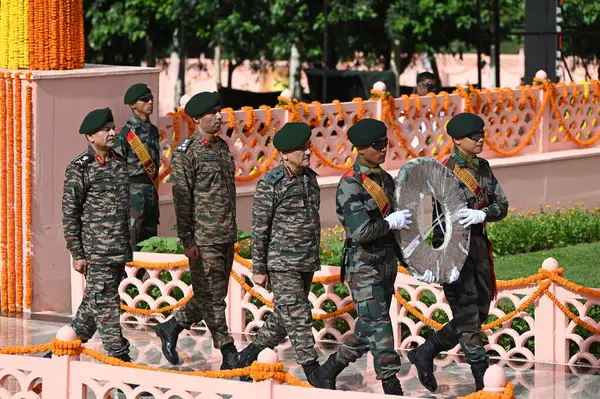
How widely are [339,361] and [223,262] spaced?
4.37 feet

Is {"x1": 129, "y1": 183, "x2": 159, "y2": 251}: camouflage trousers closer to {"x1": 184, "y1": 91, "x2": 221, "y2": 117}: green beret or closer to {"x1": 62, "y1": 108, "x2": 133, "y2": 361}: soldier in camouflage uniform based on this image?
{"x1": 184, "y1": 91, "x2": 221, "y2": 117}: green beret

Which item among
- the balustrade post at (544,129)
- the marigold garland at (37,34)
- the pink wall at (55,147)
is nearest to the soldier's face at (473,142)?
the pink wall at (55,147)

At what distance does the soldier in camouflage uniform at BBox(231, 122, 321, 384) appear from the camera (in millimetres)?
11266

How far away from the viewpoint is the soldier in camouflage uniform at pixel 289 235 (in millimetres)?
11266

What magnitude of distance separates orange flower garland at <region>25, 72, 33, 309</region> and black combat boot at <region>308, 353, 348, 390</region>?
4.19 metres

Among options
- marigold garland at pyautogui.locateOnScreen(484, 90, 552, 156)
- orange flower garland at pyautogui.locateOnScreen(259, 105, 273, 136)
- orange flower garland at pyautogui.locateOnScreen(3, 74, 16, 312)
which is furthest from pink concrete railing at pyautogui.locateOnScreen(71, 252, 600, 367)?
marigold garland at pyautogui.locateOnScreen(484, 90, 552, 156)

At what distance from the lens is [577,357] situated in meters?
12.5

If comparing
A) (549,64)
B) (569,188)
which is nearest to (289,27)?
(549,64)

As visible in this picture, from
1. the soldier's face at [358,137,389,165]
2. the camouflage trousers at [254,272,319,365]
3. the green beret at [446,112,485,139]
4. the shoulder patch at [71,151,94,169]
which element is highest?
the green beret at [446,112,485,139]

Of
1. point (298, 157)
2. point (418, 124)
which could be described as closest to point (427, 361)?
point (298, 157)

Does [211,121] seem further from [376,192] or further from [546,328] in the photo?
[546,328]

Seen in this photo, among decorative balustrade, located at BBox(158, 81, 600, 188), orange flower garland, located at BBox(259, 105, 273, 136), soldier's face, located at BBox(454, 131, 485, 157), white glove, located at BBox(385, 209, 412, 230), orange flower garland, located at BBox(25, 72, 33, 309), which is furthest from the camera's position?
orange flower garland, located at BBox(259, 105, 273, 136)

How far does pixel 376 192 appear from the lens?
1091cm

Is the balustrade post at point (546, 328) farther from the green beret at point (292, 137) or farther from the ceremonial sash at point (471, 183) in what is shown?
the green beret at point (292, 137)
